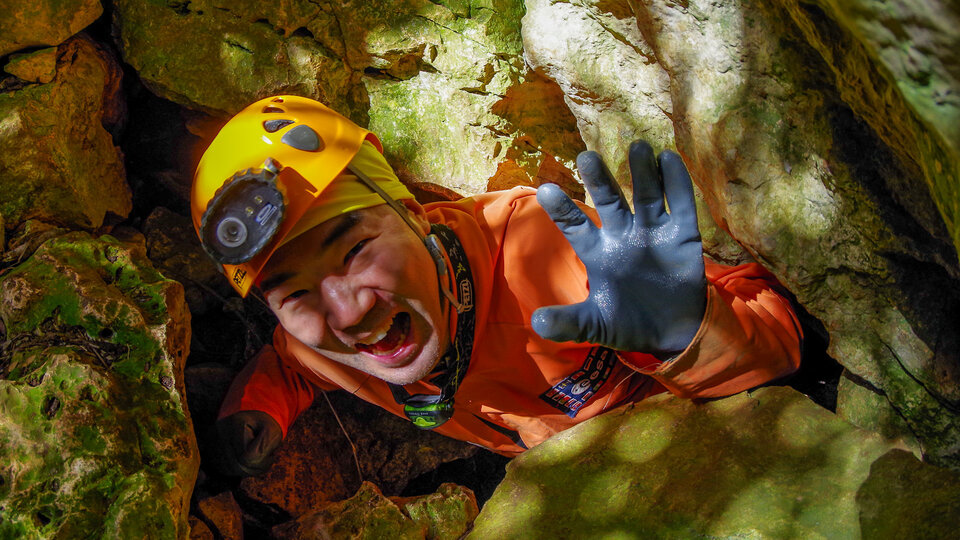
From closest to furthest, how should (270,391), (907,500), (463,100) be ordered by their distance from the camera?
(907,500) → (270,391) → (463,100)

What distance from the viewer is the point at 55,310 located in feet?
6.56

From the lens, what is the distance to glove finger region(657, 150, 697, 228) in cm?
151

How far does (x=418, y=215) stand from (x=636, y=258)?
0.75 metres

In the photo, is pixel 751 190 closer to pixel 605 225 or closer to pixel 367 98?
pixel 605 225

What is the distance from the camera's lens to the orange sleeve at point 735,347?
170 cm

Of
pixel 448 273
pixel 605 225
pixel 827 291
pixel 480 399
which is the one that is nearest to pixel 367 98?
pixel 448 273

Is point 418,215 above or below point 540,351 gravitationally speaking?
above

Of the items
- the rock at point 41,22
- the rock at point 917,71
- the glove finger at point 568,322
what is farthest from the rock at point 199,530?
the rock at point 917,71

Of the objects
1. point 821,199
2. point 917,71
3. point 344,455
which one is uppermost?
point 917,71

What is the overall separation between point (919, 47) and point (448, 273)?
1320 millimetres

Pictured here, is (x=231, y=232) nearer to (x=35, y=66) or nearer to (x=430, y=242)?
(x=430, y=242)

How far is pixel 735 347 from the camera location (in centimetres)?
173

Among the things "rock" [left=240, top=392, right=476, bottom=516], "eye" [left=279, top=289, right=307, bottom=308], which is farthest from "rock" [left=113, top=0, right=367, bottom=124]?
"rock" [left=240, top=392, right=476, bottom=516]

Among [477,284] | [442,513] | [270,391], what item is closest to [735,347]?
[477,284]
